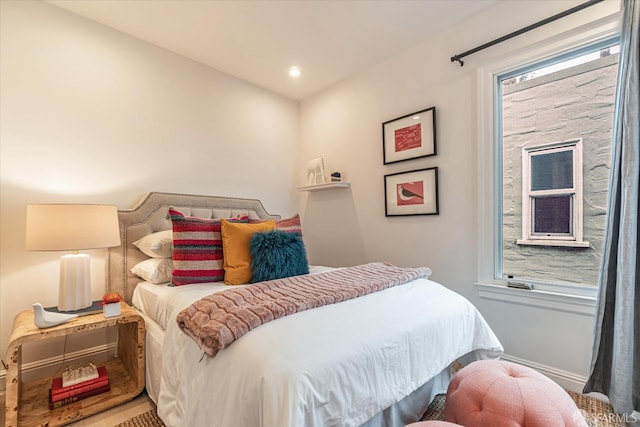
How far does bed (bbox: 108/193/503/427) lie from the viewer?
95 cm

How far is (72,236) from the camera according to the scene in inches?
66.6

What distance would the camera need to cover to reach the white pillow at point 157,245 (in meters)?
2.13

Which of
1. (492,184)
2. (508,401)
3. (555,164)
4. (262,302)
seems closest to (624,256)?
(555,164)

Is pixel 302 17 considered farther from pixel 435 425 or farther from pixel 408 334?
pixel 435 425

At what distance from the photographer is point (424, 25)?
238cm

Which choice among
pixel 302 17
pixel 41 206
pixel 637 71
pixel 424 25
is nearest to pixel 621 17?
pixel 637 71

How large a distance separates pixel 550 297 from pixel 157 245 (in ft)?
8.94

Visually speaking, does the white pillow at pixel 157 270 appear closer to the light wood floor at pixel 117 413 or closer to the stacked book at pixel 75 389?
the stacked book at pixel 75 389

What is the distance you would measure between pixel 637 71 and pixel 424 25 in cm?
140

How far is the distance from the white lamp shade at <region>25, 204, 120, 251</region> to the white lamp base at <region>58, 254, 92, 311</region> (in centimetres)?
19

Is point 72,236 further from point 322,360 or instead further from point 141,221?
point 322,360

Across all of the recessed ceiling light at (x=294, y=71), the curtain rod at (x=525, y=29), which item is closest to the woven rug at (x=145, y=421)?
the recessed ceiling light at (x=294, y=71)

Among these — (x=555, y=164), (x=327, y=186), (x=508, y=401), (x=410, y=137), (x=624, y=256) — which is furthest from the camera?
(x=327, y=186)

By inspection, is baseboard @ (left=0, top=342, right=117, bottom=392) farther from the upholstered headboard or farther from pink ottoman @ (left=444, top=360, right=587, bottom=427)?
pink ottoman @ (left=444, top=360, right=587, bottom=427)
